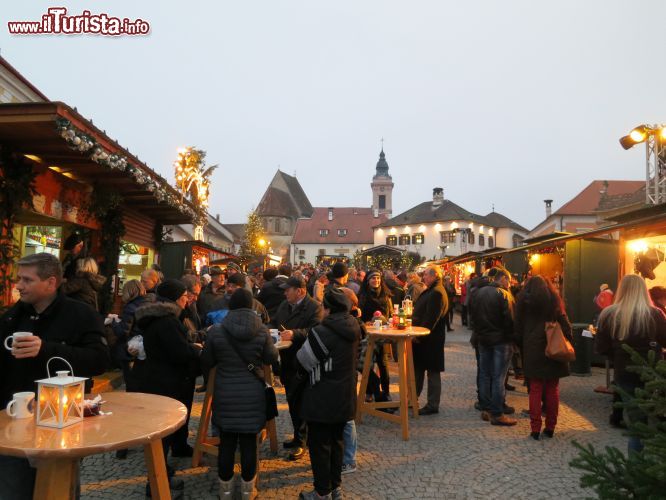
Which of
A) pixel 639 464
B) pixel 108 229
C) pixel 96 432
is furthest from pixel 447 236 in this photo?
pixel 96 432

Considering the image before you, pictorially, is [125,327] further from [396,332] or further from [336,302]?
[396,332]

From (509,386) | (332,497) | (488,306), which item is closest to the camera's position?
(332,497)

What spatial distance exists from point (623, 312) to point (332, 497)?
3387 mm

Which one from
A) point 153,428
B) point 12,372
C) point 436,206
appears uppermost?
point 436,206

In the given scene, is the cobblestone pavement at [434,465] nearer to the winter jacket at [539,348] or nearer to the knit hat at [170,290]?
the winter jacket at [539,348]

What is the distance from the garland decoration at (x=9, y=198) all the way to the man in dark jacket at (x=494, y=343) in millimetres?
6394

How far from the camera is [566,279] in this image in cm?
1079

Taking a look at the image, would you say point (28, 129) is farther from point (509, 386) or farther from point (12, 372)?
point (509, 386)

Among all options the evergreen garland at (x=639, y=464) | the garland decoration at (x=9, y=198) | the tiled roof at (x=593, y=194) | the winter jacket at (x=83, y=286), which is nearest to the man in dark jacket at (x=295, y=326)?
the winter jacket at (x=83, y=286)

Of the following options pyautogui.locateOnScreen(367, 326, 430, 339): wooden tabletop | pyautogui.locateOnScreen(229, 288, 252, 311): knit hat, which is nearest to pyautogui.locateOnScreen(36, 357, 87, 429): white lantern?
pyautogui.locateOnScreen(229, 288, 252, 311): knit hat

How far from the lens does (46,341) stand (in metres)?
2.64

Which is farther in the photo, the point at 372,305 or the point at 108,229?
the point at 108,229

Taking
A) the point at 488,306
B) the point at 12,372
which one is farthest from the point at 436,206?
the point at 12,372

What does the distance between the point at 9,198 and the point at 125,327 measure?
2702 millimetres
